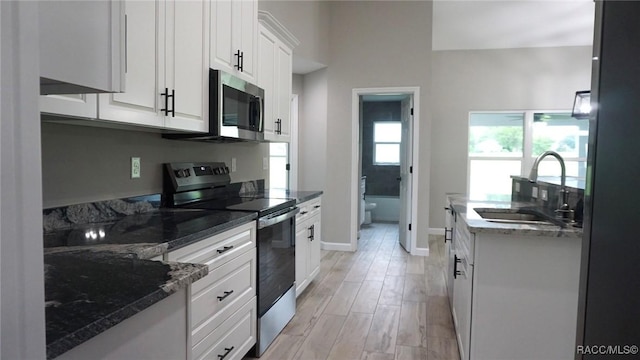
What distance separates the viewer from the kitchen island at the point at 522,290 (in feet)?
6.02

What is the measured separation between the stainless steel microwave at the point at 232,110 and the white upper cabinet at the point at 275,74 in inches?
9.4

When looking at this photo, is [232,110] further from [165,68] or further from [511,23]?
[511,23]

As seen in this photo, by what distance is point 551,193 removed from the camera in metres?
2.42

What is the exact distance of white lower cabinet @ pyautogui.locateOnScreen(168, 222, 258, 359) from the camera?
1.66 meters

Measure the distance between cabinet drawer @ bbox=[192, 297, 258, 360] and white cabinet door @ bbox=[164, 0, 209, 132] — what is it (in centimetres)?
102

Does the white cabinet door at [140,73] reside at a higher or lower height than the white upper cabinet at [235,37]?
lower

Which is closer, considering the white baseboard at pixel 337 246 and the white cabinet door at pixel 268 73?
the white cabinet door at pixel 268 73

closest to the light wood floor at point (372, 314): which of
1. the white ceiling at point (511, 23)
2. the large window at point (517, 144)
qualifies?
the large window at point (517, 144)

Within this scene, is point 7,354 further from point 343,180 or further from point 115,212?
point 343,180

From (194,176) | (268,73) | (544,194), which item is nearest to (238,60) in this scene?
(268,73)

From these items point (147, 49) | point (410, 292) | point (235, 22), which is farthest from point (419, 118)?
point (147, 49)

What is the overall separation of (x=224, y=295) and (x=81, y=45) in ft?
4.57

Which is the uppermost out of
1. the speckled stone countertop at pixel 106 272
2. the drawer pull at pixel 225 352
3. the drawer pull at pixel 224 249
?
the speckled stone countertop at pixel 106 272

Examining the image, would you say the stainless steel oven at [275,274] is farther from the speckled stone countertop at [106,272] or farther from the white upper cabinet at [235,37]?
the white upper cabinet at [235,37]
